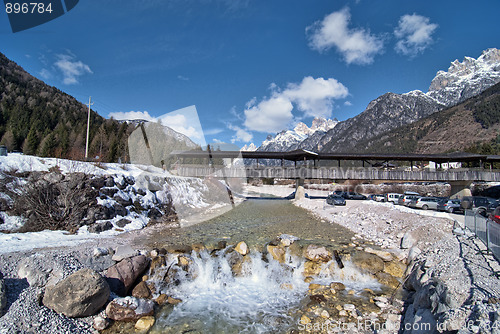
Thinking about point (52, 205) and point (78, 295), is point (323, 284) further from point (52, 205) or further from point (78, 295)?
point (52, 205)

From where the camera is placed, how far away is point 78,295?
19.7 ft

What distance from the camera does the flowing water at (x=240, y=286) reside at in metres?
6.48

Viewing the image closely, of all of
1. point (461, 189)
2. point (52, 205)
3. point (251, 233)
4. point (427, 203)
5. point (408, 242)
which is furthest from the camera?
point (461, 189)

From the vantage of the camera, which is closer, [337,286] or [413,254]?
[337,286]

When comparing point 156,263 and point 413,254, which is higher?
point 156,263

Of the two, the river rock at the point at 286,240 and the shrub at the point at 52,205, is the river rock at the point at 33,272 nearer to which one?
the shrub at the point at 52,205

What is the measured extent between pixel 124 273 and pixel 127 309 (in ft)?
5.37

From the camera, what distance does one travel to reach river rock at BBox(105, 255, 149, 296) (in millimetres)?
7455

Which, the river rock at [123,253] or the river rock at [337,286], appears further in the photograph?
the river rock at [123,253]

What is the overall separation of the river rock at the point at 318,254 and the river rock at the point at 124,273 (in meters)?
6.48

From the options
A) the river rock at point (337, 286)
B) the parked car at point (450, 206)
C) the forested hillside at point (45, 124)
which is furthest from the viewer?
the forested hillside at point (45, 124)

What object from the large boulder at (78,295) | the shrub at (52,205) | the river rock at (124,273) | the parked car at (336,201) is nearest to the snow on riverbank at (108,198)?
the shrub at (52,205)

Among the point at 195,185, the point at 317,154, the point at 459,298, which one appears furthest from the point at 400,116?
the point at 459,298

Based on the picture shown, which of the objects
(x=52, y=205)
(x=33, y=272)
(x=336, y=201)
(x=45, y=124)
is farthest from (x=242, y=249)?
(x=45, y=124)
